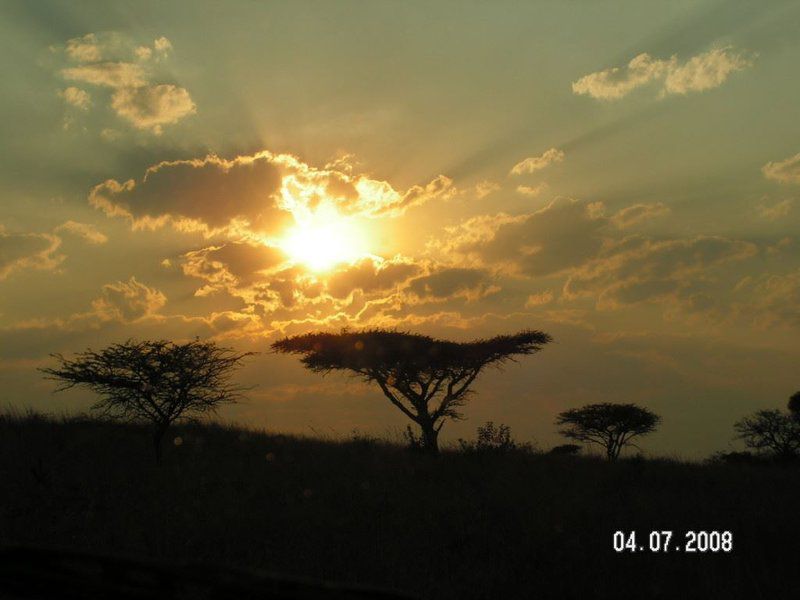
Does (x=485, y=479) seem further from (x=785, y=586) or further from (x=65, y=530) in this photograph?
(x=65, y=530)

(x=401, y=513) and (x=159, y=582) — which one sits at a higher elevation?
(x=159, y=582)

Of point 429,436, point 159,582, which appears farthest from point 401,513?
point 429,436

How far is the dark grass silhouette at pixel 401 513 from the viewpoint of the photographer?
31.7 ft

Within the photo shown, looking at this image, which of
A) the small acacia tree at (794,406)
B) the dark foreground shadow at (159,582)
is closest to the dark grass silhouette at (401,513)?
the dark foreground shadow at (159,582)

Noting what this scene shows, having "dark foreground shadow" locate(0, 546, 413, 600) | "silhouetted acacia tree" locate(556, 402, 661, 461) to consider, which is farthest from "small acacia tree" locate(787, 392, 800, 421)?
"dark foreground shadow" locate(0, 546, 413, 600)

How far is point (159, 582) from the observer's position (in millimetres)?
4148

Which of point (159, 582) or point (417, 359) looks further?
point (417, 359)

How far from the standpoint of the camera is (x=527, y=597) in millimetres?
8797

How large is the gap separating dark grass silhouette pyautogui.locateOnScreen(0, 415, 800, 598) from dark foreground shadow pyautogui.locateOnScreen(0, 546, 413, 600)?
5.40 ft

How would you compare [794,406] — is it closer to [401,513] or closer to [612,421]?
[612,421]

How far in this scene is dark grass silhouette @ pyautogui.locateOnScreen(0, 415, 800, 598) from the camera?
9.67 meters

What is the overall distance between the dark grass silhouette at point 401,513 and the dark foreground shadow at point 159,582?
165cm

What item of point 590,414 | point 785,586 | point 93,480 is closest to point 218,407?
point 93,480

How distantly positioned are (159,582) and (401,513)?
29.9 feet
